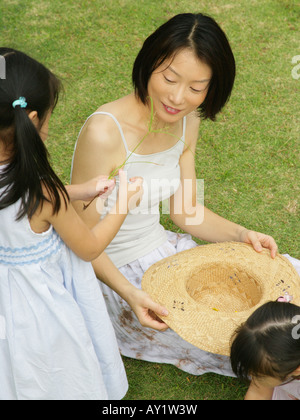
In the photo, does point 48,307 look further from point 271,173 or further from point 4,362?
point 271,173

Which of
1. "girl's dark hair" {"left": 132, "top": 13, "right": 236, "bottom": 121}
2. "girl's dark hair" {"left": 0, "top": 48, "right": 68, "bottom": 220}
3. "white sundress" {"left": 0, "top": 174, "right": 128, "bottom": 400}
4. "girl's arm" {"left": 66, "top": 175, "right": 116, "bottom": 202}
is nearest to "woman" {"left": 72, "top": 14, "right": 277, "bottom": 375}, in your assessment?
"girl's dark hair" {"left": 132, "top": 13, "right": 236, "bottom": 121}

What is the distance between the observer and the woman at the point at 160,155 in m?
2.08

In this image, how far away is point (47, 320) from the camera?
1.89 meters

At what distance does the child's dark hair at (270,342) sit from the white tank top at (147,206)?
70 centimetres

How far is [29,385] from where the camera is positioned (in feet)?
6.37

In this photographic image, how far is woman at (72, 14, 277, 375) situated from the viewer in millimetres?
2084

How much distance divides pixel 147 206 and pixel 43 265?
29.0 inches

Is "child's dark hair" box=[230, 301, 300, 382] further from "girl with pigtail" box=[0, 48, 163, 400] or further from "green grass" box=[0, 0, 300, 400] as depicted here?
"green grass" box=[0, 0, 300, 400]

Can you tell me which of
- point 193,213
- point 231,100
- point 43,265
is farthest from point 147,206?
point 231,100

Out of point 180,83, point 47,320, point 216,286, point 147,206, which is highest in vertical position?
point 180,83

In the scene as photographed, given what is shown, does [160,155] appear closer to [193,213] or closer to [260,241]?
[193,213]

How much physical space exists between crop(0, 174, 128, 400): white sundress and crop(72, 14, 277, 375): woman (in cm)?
31

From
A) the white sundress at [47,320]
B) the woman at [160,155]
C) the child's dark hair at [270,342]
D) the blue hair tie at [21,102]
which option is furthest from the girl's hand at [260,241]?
the blue hair tie at [21,102]
